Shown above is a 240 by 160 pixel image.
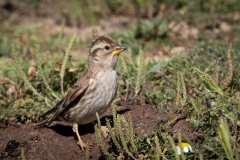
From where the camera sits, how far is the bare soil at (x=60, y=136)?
655cm

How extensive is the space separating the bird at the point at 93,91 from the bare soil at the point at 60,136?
0.15m

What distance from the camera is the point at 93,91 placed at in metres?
6.89

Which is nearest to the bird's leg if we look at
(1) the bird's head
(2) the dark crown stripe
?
(1) the bird's head

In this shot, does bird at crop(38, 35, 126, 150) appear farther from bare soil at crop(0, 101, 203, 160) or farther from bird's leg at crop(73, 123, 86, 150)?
bare soil at crop(0, 101, 203, 160)

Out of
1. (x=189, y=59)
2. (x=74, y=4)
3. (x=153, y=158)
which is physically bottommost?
(x=153, y=158)

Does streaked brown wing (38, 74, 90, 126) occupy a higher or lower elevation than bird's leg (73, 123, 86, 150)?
higher

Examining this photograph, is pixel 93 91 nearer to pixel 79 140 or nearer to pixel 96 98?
pixel 96 98

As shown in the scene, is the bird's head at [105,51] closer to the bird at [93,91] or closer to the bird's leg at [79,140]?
the bird at [93,91]

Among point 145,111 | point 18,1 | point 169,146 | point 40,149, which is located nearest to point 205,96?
point 145,111

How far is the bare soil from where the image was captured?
655 cm

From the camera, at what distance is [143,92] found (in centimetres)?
755

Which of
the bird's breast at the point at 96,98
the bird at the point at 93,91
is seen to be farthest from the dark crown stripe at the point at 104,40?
the bird's breast at the point at 96,98

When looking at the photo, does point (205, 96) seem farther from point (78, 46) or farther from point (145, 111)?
point (78, 46)

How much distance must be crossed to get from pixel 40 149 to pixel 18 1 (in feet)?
25.7
